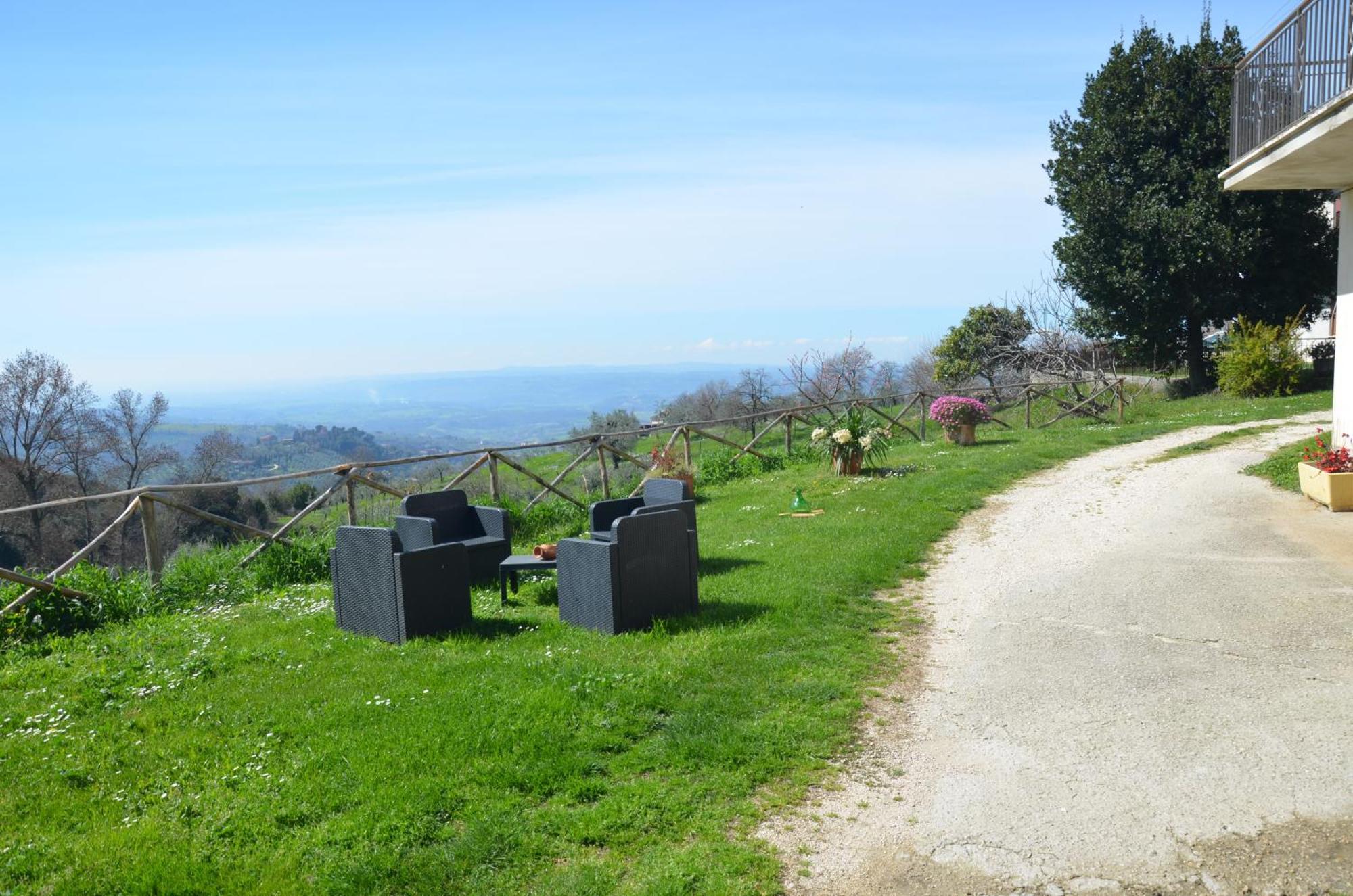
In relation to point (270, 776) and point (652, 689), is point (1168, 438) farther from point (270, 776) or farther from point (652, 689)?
point (270, 776)

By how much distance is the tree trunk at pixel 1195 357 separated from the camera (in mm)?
23281

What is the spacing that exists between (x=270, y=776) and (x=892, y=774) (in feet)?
9.75

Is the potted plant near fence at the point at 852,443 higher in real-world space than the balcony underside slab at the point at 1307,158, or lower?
lower

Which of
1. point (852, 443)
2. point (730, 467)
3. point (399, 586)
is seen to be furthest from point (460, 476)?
point (852, 443)

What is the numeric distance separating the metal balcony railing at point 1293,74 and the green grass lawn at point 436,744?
20.7 ft

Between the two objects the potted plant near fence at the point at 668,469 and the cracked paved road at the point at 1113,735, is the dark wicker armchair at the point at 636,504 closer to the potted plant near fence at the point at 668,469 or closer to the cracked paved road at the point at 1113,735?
the cracked paved road at the point at 1113,735

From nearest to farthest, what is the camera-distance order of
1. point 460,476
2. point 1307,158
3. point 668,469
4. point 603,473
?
1. point 1307,158
2. point 460,476
3. point 603,473
4. point 668,469

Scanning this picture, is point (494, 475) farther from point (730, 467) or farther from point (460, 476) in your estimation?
point (730, 467)

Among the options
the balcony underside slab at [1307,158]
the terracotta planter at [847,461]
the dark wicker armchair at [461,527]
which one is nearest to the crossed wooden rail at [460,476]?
the dark wicker armchair at [461,527]

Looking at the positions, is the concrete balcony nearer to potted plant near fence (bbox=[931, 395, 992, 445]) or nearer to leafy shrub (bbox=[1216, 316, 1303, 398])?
potted plant near fence (bbox=[931, 395, 992, 445])

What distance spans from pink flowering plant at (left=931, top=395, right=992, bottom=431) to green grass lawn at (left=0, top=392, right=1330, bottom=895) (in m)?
9.84

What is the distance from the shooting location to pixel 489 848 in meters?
3.82

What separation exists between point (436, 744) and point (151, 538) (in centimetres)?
574

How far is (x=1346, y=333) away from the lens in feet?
34.1
